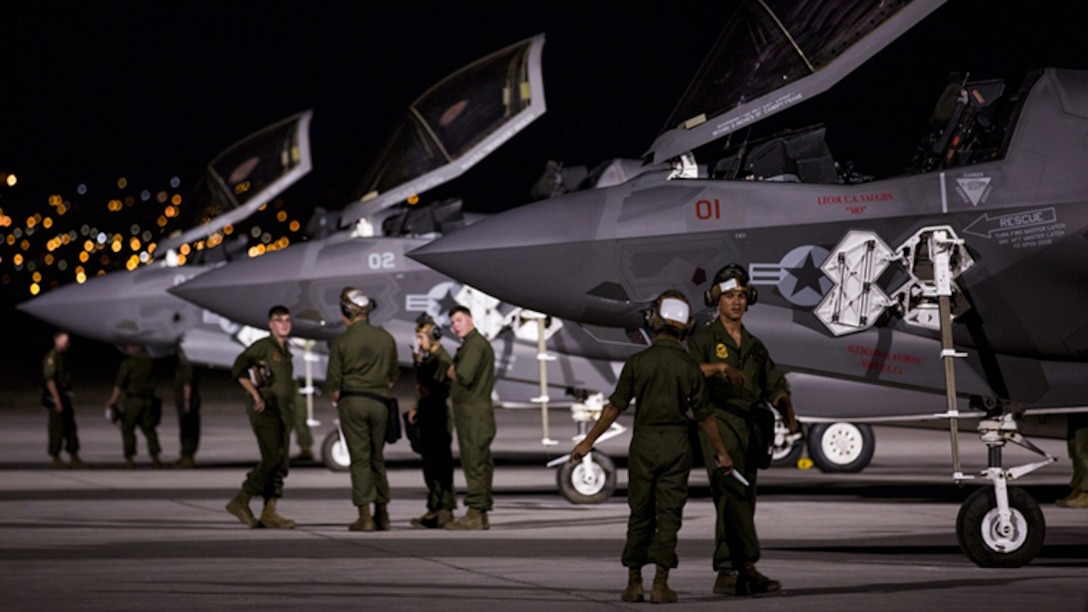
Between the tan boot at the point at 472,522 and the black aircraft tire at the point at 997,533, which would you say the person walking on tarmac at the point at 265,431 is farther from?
the black aircraft tire at the point at 997,533

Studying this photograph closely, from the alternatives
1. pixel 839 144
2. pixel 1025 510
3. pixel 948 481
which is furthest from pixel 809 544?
pixel 948 481

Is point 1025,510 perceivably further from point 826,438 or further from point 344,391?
point 826,438

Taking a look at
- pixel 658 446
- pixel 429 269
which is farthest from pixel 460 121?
pixel 658 446

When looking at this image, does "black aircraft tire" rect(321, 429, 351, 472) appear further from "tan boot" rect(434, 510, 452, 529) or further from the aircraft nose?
the aircraft nose

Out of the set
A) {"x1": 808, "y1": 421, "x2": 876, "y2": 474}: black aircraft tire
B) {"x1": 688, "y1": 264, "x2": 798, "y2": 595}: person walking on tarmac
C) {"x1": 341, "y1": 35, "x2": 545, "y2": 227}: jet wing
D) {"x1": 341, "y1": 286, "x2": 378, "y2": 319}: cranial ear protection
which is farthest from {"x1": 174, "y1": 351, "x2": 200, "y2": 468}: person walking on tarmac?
{"x1": 688, "y1": 264, "x2": 798, "y2": 595}: person walking on tarmac

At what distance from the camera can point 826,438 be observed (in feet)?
72.5

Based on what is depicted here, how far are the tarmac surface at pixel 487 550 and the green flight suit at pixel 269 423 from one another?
1.33 ft

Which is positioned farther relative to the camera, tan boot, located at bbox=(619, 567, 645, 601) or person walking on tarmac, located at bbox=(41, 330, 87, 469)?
person walking on tarmac, located at bbox=(41, 330, 87, 469)

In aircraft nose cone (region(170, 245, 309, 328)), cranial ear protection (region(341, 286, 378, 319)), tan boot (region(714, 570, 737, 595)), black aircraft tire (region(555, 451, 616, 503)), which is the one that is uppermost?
aircraft nose cone (region(170, 245, 309, 328))

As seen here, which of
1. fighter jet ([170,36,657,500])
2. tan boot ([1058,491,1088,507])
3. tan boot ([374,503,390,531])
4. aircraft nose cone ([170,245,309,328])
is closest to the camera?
tan boot ([374,503,390,531])

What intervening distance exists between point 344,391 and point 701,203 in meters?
3.40

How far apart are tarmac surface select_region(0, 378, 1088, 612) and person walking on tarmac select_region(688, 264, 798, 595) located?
0.63 feet

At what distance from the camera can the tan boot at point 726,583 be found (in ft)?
33.6

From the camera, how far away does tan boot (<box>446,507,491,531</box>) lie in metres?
14.8
